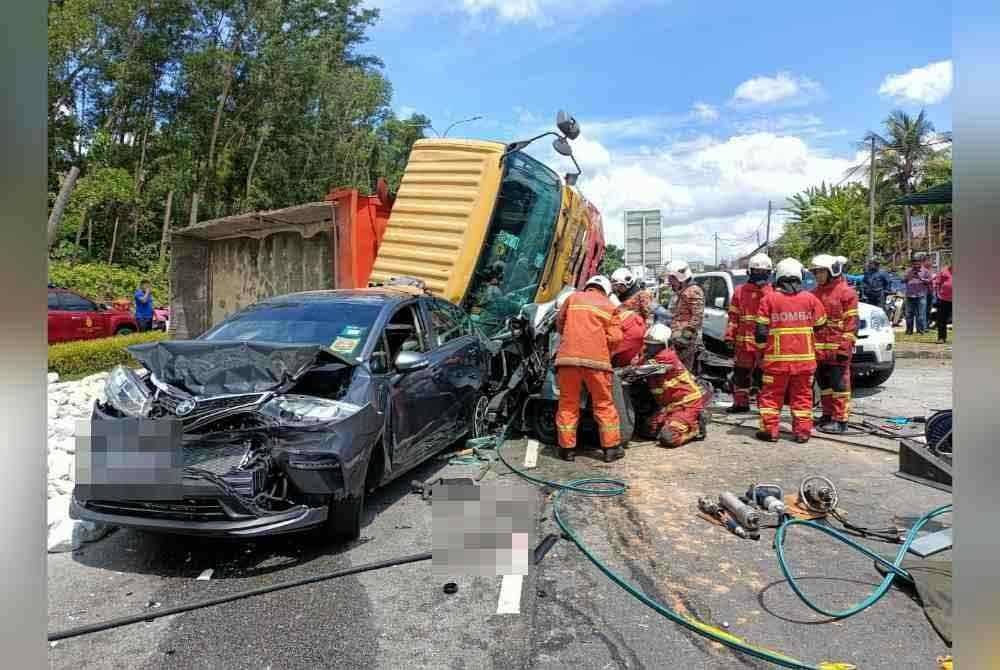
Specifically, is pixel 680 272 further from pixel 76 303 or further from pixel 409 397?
pixel 76 303

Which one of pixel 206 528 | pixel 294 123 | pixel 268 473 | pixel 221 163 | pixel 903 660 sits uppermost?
pixel 294 123

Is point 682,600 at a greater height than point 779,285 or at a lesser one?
lesser

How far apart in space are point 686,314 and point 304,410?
5401 millimetres

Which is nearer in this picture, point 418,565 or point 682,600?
point 682,600

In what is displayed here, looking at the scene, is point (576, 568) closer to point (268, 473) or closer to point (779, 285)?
point (268, 473)

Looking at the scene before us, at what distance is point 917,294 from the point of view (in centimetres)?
1469

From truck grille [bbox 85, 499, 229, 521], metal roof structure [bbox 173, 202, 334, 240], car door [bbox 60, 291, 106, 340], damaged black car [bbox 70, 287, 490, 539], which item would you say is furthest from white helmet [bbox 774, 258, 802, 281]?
car door [bbox 60, 291, 106, 340]

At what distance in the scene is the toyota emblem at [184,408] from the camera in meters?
3.36

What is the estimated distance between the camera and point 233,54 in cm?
2477

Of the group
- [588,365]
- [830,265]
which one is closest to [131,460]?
[588,365]

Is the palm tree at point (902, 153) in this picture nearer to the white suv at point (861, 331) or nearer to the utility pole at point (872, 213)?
the utility pole at point (872, 213)
